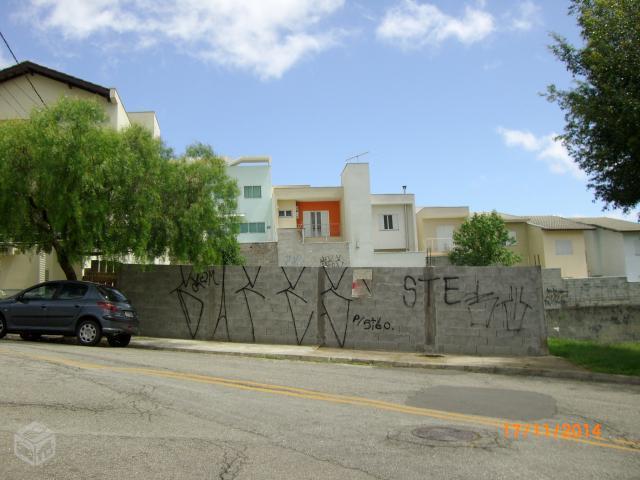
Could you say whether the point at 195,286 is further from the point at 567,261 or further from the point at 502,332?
the point at 567,261

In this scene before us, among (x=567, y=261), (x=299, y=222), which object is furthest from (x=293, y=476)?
(x=567, y=261)

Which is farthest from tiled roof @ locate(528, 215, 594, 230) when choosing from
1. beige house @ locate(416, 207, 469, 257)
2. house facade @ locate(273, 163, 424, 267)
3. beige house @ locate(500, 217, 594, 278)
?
house facade @ locate(273, 163, 424, 267)

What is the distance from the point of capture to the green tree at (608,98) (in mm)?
11883

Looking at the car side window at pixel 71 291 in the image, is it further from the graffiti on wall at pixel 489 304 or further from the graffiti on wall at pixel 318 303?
the graffiti on wall at pixel 489 304

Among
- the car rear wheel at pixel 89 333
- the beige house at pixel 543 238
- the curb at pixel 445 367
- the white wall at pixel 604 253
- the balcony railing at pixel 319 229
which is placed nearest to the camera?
the curb at pixel 445 367

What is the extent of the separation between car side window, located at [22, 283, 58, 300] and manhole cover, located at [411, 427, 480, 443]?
36.6ft

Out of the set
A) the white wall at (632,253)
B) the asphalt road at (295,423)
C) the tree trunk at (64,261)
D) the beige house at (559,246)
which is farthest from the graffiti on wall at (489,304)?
the white wall at (632,253)

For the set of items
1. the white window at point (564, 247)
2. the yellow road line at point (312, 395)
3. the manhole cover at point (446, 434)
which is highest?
the white window at point (564, 247)

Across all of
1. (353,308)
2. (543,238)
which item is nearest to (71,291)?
(353,308)

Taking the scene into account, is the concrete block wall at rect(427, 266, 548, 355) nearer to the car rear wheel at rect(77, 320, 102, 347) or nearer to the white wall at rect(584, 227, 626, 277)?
the car rear wheel at rect(77, 320, 102, 347)

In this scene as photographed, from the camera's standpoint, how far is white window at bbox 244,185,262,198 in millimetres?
42666

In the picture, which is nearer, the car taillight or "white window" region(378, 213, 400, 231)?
the car taillight

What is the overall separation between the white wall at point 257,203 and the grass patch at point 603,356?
92.0 feet
